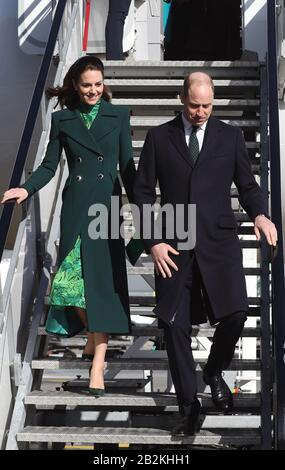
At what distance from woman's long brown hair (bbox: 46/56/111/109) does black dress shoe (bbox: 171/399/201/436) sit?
1.68 metres

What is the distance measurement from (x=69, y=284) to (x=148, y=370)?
2.49 ft

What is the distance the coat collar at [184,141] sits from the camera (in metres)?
5.03

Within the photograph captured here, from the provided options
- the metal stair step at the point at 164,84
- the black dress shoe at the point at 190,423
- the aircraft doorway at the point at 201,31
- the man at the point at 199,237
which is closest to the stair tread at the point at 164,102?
the metal stair step at the point at 164,84

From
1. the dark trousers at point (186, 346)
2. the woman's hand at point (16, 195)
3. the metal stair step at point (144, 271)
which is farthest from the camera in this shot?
the metal stair step at point (144, 271)

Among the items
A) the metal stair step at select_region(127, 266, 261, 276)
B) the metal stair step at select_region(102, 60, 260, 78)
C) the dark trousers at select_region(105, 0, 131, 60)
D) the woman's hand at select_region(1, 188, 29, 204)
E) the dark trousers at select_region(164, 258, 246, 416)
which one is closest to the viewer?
the dark trousers at select_region(164, 258, 246, 416)

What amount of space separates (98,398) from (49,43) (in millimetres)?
2568

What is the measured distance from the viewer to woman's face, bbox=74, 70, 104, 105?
5191 mm

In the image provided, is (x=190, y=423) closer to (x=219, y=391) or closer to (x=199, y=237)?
(x=219, y=391)

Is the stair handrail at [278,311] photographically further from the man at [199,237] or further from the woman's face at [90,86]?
the woman's face at [90,86]

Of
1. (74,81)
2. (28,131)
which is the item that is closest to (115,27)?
(28,131)

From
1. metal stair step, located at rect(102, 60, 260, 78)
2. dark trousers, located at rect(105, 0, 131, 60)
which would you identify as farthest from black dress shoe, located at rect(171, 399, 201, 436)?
dark trousers, located at rect(105, 0, 131, 60)

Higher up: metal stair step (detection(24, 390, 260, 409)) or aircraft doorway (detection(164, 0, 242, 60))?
aircraft doorway (detection(164, 0, 242, 60))

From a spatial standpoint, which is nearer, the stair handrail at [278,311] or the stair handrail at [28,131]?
the stair handrail at [278,311]

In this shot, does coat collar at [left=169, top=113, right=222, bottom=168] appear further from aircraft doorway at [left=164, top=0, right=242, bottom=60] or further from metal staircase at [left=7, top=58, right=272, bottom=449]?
aircraft doorway at [left=164, top=0, right=242, bottom=60]
